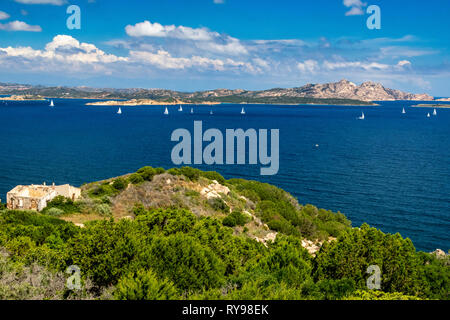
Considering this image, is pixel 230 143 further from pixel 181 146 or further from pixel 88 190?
pixel 88 190

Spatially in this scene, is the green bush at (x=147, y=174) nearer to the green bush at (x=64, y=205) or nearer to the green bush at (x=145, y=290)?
the green bush at (x=64, y=205)

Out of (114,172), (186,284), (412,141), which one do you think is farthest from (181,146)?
(186,284)

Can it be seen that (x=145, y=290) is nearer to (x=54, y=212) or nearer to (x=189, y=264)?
(x=189, y=264)

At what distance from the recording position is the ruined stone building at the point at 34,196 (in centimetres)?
2709

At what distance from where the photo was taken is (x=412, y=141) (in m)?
94.6

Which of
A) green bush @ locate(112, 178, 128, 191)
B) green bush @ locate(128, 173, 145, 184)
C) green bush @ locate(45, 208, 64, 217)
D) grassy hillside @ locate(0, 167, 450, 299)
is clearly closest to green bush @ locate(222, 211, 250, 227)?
grassy hillside @ locate(0, 167, 450, 299)

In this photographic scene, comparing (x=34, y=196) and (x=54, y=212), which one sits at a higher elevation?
(x=34, y=196)

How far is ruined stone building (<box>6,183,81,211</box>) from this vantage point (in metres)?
27.1

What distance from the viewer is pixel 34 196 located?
28.2 meters

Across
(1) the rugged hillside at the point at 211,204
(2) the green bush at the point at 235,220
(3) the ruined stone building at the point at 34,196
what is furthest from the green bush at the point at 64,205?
(2) the green bush at the point at 235,220

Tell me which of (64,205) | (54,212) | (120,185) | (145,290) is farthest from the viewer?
(120,185)

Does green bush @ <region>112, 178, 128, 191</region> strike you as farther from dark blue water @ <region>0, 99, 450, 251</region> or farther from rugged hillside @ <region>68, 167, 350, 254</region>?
→ dark blue water @ <region>0, 99, 450, 251</region>

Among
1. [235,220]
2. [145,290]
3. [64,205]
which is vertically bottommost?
[235,220]

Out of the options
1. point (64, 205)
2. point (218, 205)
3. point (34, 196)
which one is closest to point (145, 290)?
point (64, 205)
